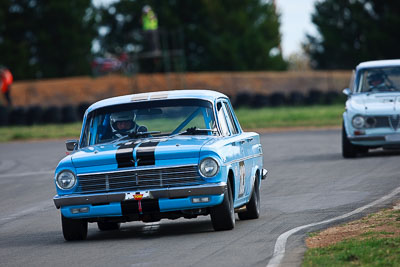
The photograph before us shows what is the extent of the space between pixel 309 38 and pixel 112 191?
7234 centimetres

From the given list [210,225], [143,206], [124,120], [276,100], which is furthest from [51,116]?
[143,206]

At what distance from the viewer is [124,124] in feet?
34.4

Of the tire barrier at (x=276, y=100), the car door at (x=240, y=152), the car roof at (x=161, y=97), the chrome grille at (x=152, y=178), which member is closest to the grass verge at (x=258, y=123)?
the tire barrier at (x=276, y=100)

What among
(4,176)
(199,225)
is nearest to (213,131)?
(199,225)

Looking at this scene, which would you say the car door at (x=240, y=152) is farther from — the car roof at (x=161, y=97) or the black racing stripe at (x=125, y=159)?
the black racing stripe at (x=125, y=159)

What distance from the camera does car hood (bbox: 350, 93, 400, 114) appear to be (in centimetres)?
1838

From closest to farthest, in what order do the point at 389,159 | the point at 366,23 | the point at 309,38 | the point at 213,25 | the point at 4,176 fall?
the point at 389,159
the point at 4,176
the point at 366,23
the point at 213,25
the point at 309,38

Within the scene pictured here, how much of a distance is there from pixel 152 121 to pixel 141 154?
1.18 m

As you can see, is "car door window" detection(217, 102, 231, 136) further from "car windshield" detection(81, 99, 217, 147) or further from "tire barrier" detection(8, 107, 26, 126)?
"tire barrier" detection(8, 107, 26, 126)

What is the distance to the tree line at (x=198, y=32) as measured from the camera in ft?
223

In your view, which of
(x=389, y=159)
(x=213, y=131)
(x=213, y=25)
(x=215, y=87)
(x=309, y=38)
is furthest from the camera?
(x=309, y=38)

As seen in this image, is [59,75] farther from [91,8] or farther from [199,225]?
[199,225]

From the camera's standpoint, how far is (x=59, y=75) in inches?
2817

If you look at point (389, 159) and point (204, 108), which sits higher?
point (204, 108)
